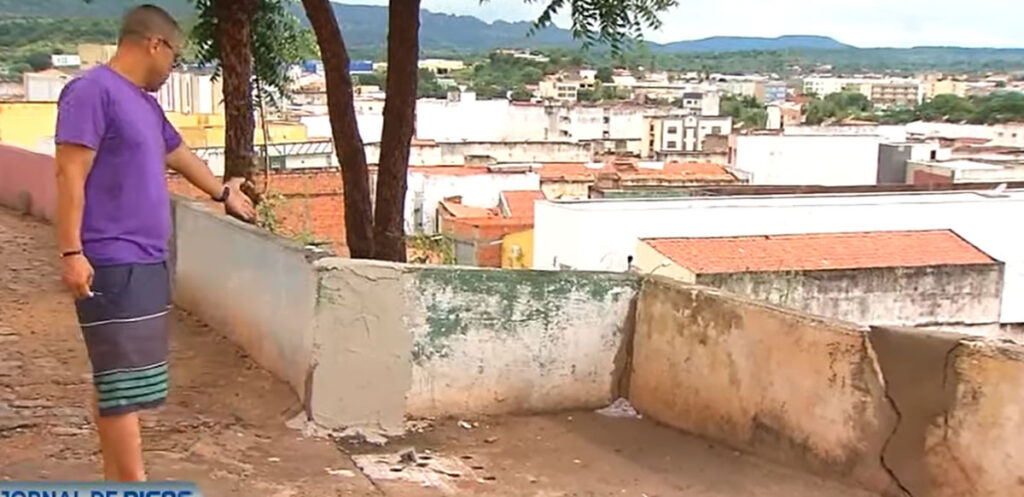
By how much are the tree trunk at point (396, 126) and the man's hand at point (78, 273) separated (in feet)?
14.5

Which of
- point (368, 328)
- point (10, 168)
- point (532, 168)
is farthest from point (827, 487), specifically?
point (532, 168)

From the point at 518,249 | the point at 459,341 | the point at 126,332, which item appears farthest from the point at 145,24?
the point at 518,249

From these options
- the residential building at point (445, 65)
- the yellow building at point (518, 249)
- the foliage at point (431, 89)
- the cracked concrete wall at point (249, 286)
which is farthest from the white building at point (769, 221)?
the residential building at point (445, 65)

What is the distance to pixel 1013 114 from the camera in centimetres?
6919

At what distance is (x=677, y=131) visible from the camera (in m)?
60.3

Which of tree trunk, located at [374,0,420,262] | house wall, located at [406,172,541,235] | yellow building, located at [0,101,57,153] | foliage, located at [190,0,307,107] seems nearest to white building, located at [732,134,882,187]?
house wall, located at [406,172,541,235]

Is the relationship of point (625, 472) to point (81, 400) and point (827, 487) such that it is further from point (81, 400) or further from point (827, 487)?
point (81, 400)

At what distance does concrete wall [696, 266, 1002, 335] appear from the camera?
17016 mm

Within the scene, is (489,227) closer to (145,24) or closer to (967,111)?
(145,24)

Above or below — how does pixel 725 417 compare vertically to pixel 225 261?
below

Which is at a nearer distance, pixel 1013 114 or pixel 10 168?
pixel 10 168

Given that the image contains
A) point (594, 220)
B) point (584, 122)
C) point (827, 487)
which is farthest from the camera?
point (584, 122)

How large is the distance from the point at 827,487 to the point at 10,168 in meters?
10.4

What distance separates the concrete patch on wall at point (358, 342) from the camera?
4699 millimetres
